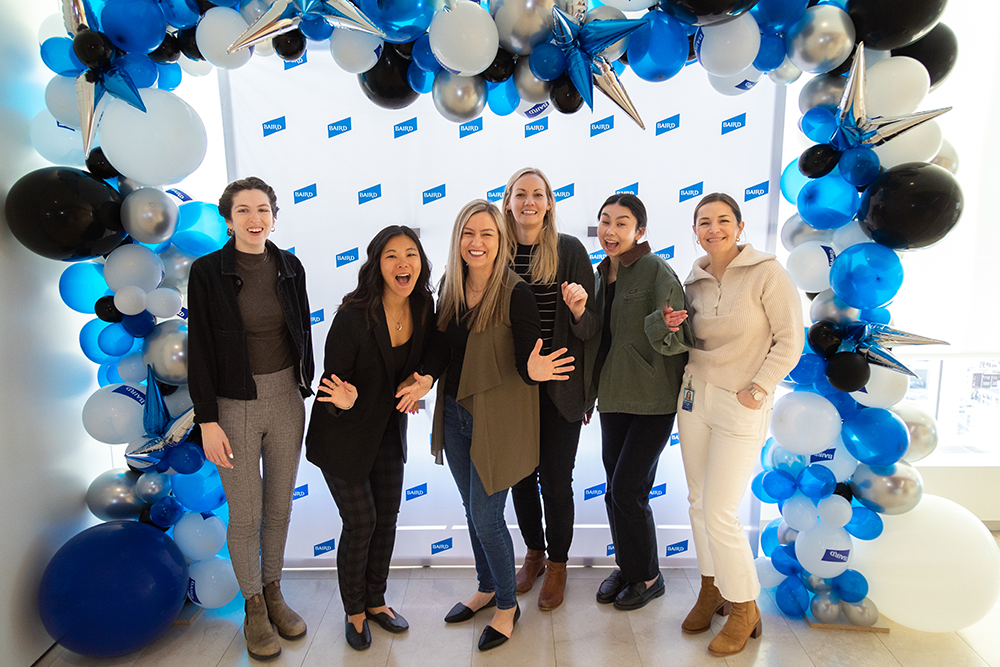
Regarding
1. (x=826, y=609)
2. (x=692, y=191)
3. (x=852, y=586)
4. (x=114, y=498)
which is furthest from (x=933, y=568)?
(x=114, y=498)

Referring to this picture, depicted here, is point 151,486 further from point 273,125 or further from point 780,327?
point 780,327

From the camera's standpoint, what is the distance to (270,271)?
7.16 ft

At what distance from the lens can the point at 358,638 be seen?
7.63ft

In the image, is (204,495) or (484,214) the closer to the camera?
(484,214)

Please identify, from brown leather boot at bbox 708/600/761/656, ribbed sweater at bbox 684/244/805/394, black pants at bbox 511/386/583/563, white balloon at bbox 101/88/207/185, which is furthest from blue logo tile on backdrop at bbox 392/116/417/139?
brown leather boot at bbox 708/600/761/656

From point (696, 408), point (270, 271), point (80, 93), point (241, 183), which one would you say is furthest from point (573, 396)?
point (80, 93)

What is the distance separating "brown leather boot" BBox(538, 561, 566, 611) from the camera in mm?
2553

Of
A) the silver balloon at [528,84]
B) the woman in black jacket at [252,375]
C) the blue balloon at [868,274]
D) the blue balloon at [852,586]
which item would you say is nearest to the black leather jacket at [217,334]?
the woman in black jacket at [252,375]

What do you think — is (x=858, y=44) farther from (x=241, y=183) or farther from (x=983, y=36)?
(x=241, y=183)

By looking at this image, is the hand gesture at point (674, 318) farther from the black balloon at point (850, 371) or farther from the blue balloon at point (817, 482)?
the blue balloon at point (817, 482)

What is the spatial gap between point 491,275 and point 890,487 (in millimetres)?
1769

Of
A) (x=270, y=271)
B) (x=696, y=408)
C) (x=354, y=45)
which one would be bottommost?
(x=696, y=408)

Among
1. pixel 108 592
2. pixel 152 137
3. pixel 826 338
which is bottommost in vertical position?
pixel 108 592

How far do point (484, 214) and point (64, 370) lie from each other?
6.07ft
